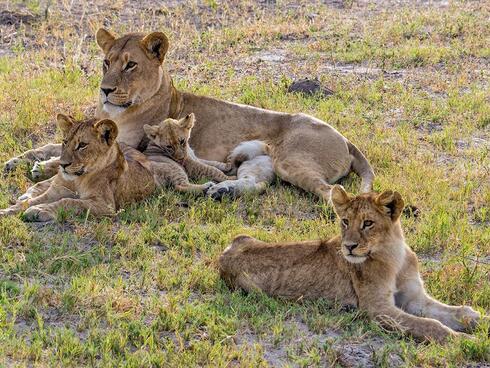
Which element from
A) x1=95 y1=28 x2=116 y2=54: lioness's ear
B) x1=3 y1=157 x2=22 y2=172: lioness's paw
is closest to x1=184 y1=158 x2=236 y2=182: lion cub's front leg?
x1=95 y1=28 x2=116 y2=54: lioness's ear

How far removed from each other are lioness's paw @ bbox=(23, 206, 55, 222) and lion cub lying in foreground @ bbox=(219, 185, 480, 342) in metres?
1.49

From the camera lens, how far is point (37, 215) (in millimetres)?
6871

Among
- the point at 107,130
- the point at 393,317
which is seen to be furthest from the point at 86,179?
the point at 393,317

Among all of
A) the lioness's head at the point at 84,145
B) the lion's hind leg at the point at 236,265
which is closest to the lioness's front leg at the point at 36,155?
the lioness's head at the point at 84,145

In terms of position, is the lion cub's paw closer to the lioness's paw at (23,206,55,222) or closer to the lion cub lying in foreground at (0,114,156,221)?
the lion cub lying in foreground at (0,114,156,221)

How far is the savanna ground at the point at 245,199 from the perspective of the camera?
519 cm

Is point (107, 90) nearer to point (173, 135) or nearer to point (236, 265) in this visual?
point (173, 135)

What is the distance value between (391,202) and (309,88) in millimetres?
4932

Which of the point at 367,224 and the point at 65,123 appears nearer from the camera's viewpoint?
the point at 367,224

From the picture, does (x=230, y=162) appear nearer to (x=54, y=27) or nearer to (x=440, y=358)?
(x=440, y=358)

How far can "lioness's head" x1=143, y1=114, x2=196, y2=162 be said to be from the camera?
792cm

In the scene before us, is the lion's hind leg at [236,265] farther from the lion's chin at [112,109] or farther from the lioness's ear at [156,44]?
the lioness's ear at [156,44]

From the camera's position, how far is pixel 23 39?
12.4 meters

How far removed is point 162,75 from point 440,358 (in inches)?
163
